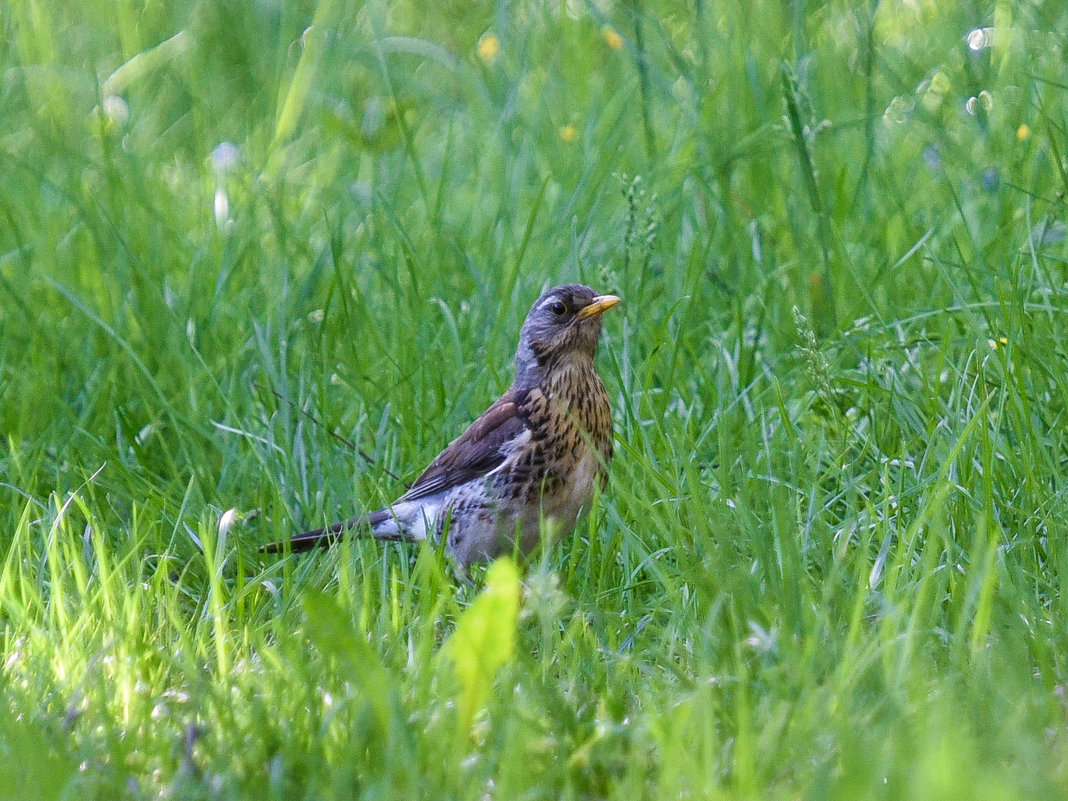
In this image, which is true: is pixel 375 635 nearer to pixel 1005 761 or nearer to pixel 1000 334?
pixel 1005 761

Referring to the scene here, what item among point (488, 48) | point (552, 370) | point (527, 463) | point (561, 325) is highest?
point (488, 48)

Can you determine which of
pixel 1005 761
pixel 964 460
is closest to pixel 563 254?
pixel 964 460

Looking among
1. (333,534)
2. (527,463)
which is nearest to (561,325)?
(527,463)

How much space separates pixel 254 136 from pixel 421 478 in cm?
317

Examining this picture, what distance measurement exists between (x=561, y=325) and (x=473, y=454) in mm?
531

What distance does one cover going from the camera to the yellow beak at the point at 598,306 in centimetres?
456

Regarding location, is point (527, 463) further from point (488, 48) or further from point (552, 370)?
point (488, 48)

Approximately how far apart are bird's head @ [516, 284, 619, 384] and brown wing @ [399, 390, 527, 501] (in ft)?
0.70

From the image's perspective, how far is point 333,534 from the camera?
13.3 ft

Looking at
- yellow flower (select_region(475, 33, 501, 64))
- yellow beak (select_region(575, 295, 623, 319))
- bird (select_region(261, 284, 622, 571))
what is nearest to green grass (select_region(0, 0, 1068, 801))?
yellow flower (select_region(475, 33, 501, 64))

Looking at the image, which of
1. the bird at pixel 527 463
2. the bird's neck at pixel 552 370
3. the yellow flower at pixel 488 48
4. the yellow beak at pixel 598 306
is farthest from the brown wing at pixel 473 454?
the yellow flower at pixel 488 48

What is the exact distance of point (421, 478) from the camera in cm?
450

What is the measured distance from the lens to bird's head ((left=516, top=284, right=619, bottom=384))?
182 inches

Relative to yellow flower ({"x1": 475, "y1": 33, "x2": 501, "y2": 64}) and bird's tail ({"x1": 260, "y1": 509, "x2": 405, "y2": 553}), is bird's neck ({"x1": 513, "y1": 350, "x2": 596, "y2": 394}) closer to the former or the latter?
bird's tail ({"x1": 260, "y1": 509, "x2": 405, "y2": 553})
